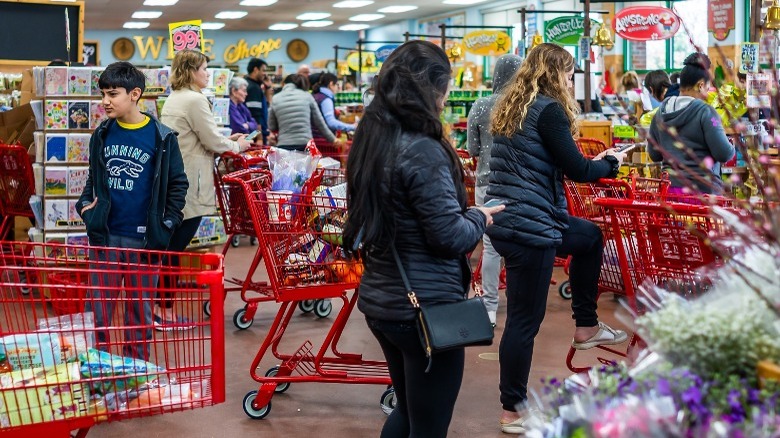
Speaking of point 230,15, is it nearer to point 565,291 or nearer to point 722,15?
point 722,15

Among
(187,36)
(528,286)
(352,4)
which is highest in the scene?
(352,4)

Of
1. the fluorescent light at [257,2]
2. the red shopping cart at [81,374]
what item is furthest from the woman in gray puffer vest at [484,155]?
the fluorescent light at [257,2]

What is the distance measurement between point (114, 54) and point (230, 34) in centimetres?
357

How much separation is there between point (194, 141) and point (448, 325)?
360 centimetres

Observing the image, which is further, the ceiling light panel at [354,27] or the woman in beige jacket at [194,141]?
the ceiling light panel at [354,27]

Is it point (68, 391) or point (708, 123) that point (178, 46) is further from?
point (68, 391)

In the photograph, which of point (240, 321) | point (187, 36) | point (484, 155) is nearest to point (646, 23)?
point (187, 36)

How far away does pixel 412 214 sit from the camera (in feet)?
8.84

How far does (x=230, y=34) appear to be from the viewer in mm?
31000

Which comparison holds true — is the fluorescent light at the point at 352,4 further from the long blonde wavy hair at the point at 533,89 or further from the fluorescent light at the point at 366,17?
the long blonde wavy hair at the point at 533,89

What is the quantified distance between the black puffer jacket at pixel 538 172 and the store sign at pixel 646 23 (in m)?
9.14

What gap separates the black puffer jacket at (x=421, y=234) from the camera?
8.64 feet

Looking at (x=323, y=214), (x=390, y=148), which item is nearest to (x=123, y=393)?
(x=390, y=148)

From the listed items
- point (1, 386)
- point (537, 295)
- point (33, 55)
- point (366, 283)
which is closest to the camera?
point (1, 386)
